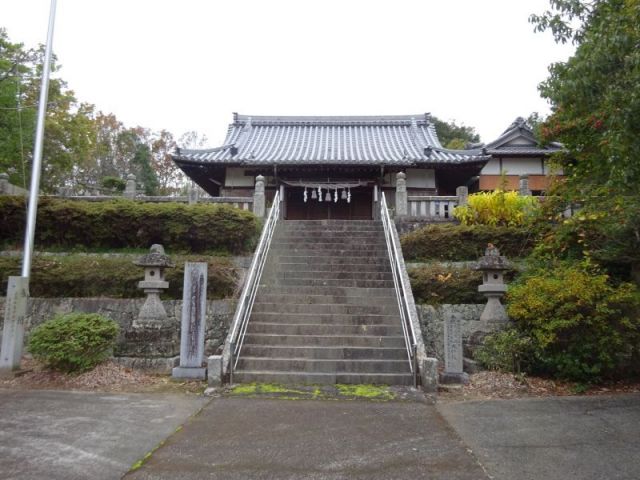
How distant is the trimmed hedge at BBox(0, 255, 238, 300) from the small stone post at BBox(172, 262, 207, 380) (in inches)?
76.1

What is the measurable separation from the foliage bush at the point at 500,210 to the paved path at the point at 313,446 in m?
7.03

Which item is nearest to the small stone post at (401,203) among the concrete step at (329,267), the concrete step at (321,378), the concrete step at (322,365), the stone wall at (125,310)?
the concrete step at (329,267)

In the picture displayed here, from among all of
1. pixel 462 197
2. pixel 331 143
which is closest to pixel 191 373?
pixel 462 197

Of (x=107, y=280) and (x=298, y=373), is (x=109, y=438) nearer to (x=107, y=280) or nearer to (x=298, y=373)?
(x=298, y=373)

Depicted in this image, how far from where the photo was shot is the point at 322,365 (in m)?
7.01

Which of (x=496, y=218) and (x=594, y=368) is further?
(x=496, y=218)

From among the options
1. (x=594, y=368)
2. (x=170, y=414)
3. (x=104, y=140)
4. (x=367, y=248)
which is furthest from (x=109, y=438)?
(x=104, y=140)

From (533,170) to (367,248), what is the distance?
1583 centimetres

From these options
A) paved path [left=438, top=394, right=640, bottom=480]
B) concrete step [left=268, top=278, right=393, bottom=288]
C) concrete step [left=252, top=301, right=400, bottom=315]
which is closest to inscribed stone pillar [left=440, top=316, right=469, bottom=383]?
paved path [left=438, top=394, right=640, bottom=480]

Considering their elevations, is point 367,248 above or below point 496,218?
below

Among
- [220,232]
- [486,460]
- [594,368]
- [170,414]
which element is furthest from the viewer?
[220,232]

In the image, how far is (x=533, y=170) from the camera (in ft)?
74.6

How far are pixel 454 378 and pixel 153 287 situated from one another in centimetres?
563

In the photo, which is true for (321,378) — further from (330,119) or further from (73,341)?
(330,119)
